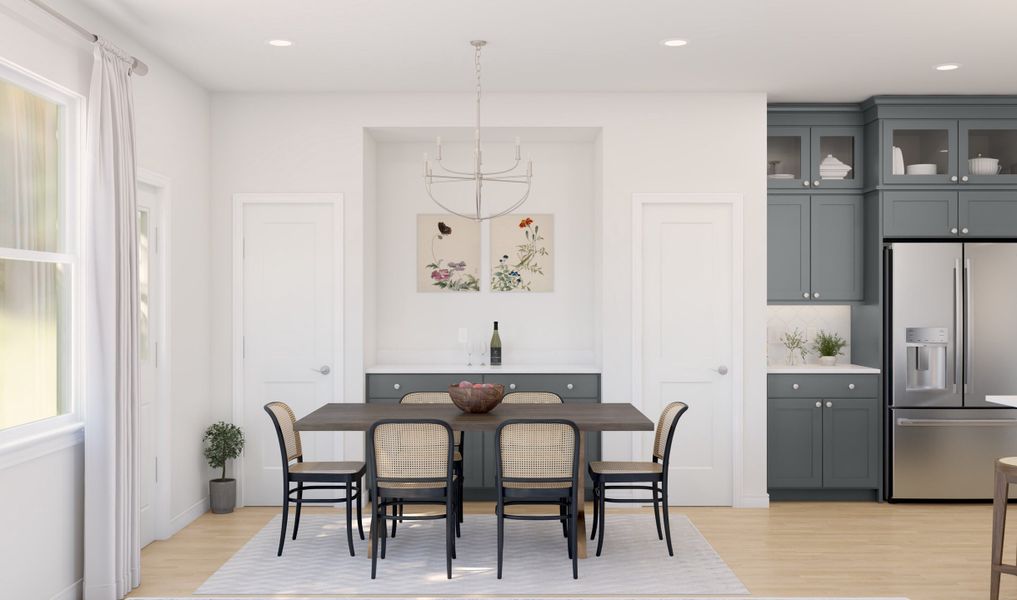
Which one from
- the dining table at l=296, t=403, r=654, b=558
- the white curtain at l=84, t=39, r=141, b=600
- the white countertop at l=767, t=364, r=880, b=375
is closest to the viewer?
the white curtain at l=84, t=39, r=141, b=600

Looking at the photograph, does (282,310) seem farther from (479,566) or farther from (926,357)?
(926,357)

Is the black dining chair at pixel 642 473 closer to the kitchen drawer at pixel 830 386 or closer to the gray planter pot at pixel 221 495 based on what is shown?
the kitchen drawer at pixel 830 386

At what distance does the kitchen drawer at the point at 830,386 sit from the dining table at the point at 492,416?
1.46 meters

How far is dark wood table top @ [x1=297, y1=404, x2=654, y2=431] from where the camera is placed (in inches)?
166

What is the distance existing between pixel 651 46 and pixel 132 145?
2.81 m

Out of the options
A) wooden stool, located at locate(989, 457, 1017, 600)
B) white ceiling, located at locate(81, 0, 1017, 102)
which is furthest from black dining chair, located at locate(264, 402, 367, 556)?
wooden stool, located at locate(989, 457, 1017, 600)

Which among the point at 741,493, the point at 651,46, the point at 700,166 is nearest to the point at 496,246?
the point at 700,166

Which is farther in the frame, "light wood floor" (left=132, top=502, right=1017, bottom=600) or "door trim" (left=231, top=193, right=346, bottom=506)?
"door trim" (left=231, top=193, right=346, bottom=506)

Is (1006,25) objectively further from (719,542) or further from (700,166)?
(719,542)

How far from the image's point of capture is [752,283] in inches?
225

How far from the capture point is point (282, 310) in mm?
5688

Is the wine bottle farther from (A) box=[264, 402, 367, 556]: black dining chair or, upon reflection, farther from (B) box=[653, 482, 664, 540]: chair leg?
(B) box=[653, 482, 664, 540]: chair leg

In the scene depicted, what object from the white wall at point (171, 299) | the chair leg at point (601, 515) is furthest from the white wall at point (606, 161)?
the chair leg at point (601, 515)

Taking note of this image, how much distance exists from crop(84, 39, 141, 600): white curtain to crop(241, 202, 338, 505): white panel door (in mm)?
1689
